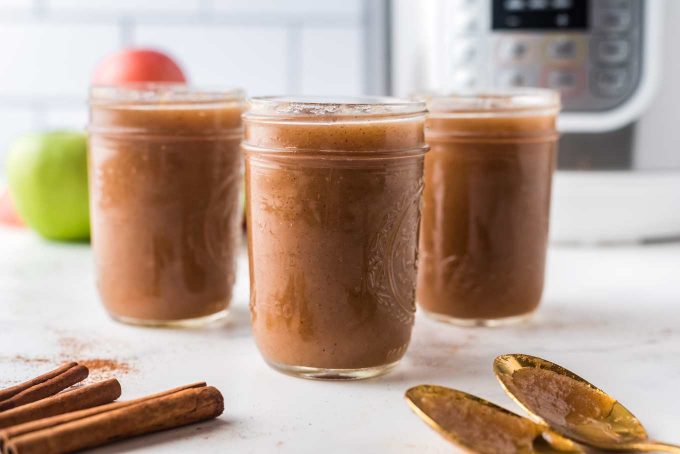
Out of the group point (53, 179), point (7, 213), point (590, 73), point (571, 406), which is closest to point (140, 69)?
point (53, 179)

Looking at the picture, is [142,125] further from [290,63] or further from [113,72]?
[290,63]

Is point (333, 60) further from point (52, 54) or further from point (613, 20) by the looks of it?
point (613, 20)

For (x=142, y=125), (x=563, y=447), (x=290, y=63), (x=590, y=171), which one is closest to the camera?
(x=563, y=447)

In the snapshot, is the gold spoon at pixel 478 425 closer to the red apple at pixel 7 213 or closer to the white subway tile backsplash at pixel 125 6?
the red apple at pixel 7 213

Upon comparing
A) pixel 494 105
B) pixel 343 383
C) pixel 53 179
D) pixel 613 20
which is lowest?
pixel 343 383

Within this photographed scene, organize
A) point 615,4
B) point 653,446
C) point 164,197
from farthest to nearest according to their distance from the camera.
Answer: point 615,4
point 164,197
point 653,446

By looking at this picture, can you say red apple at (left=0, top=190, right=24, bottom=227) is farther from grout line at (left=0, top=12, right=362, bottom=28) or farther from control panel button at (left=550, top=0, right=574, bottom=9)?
control panel button at (left=550, top=0, right=574, bottom=9)

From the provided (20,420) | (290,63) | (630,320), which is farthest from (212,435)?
(290,63)
